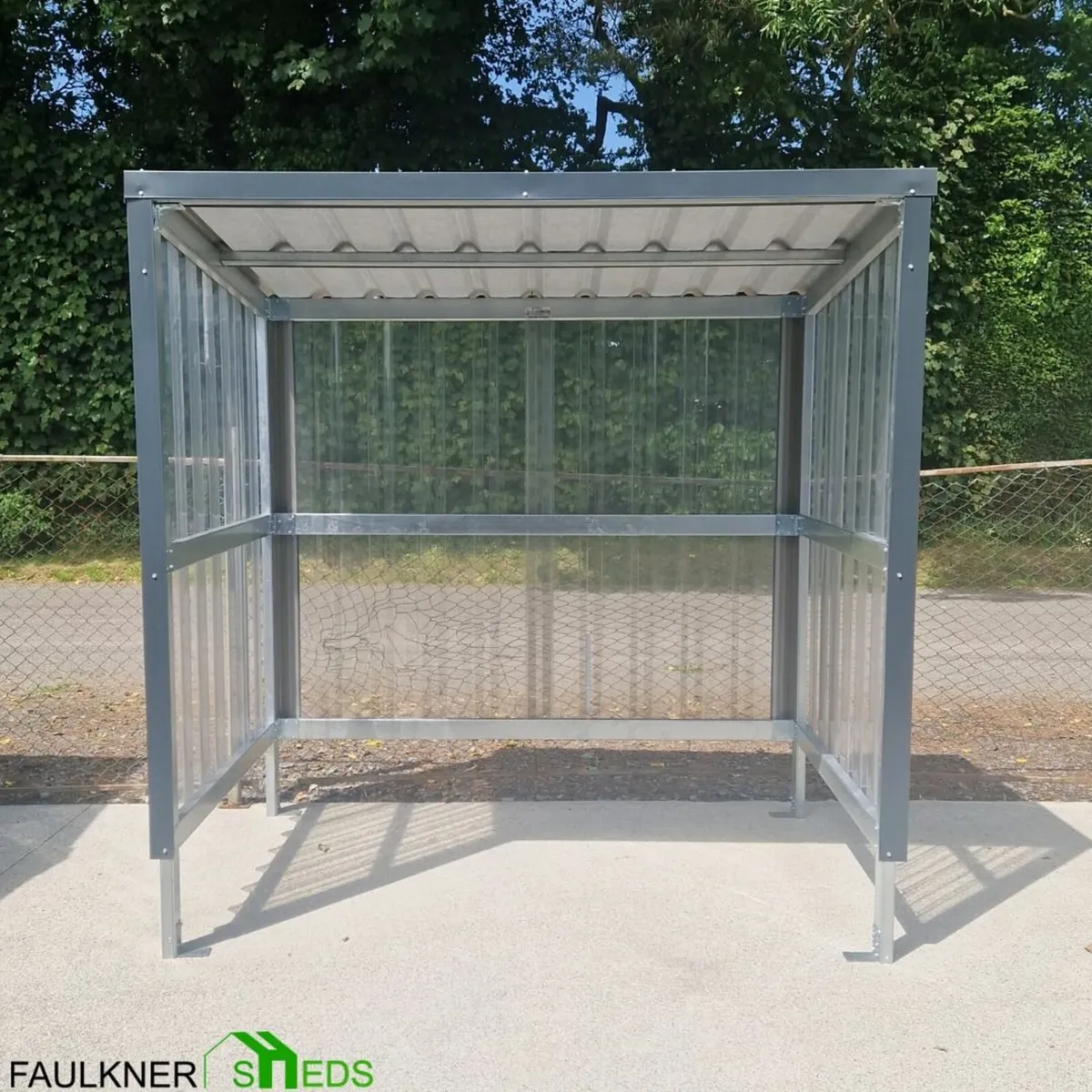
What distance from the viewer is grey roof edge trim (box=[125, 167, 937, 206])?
2844mm

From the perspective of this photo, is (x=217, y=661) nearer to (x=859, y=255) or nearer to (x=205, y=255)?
(x=205, y=255)

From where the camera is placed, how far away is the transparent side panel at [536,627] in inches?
171

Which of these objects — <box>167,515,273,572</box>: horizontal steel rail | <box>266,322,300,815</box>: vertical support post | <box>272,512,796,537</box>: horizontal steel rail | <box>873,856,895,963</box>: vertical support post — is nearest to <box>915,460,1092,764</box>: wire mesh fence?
<box>272,512,796,537</box>: horizontal steel rail

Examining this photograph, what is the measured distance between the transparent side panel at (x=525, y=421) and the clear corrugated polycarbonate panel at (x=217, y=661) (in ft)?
1.89

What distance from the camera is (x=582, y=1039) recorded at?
8.64 feet

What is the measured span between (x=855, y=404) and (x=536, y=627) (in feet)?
5.44

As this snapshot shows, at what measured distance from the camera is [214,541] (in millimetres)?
3385

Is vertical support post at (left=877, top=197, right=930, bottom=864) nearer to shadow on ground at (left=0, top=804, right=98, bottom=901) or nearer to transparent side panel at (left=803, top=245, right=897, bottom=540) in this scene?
transparent side panel at (left=803, top=245, right=897, bottom=540)

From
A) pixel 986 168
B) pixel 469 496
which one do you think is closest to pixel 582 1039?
pixel 469 496

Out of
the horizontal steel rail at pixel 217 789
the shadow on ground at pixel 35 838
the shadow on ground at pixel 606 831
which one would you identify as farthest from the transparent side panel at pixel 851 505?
the shadow on ground at pixel 35 838

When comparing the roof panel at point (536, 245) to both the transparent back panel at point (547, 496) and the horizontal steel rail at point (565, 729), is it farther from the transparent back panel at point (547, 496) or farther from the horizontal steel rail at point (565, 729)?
the horizontal steel rail at point (565, 729)

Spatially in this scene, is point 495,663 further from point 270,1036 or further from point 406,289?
point 270,1036

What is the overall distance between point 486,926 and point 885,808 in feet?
4.17

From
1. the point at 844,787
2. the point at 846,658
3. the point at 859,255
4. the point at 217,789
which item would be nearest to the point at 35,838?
the point at 217,789
